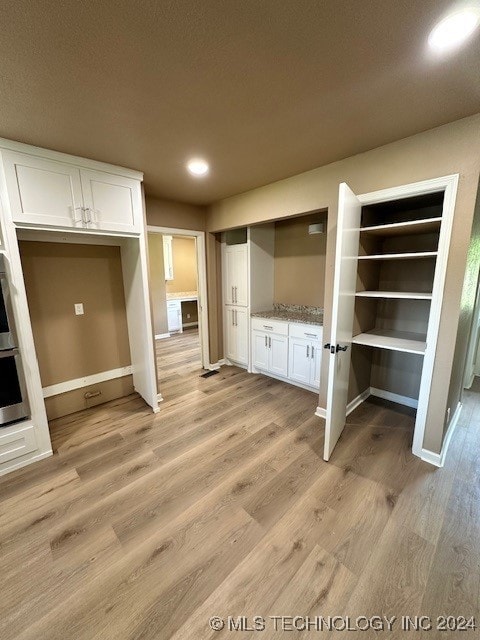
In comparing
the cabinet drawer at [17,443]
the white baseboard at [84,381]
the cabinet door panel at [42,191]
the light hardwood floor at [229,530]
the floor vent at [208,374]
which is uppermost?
the cabinet door panel at [42,191]

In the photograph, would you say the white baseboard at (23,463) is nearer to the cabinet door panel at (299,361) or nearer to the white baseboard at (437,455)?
the cabinet door panel at (299,361)

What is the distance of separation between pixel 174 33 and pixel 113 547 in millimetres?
2524

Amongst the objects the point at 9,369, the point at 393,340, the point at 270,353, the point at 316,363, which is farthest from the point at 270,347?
the point at 9,369

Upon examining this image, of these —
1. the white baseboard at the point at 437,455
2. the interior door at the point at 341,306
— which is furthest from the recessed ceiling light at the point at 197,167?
the white baseboard at the point at 437,455

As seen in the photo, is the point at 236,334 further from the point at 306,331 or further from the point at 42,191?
the point at 42,191

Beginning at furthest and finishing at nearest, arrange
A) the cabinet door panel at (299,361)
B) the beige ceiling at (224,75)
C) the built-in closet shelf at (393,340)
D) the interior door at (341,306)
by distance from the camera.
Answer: the cabinet door panel at (299,361) → the built-in closet shelf at (393,340) → the interior door at (341,306) → the beige ceiling at (224,75)

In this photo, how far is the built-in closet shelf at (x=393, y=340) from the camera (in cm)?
214

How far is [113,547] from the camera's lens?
1468mm

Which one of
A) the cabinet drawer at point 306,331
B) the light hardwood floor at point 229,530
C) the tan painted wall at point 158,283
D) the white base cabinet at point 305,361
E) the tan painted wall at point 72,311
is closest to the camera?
the light hardwood floor at point 229,530

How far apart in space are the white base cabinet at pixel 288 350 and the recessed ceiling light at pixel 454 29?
2.22 m

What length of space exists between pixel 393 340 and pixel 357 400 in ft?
2.94

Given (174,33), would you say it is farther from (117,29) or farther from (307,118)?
(307,118)

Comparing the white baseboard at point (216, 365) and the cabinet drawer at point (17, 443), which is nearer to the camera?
the cabinet drawer at point (17, 443)

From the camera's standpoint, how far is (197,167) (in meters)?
2.32
